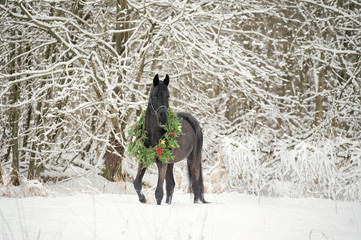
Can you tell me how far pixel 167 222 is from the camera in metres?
3.14

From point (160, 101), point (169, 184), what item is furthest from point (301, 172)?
point (160, 101)

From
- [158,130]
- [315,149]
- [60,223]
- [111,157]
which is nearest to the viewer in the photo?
[60,223]

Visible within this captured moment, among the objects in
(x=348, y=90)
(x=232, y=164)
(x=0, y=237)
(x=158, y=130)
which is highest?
(x=348, y=90)

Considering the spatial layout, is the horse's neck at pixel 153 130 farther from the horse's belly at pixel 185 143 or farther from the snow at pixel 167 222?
the snow at pixel 167 222

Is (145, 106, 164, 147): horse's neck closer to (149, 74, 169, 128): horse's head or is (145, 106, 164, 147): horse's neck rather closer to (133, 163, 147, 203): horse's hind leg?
(149, 74, 169, 128): horse's head

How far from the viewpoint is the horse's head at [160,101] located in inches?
153

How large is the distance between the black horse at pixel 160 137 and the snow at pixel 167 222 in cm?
52

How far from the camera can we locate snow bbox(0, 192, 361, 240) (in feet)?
9.05

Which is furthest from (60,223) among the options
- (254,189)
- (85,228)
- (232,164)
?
(254,189)

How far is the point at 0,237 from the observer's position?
2705 millimetres

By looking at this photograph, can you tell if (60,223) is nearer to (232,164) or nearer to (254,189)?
(232,164)

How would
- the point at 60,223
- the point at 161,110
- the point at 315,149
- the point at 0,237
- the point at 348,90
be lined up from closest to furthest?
the point at 0,237 → the point at 60,223 → the point at 161,110 → the point at 315,149 → the point at 348,90

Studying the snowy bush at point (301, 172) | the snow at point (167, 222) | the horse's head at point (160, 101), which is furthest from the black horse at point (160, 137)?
the snowy bush at point (301, 172)

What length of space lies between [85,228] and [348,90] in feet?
33.6
